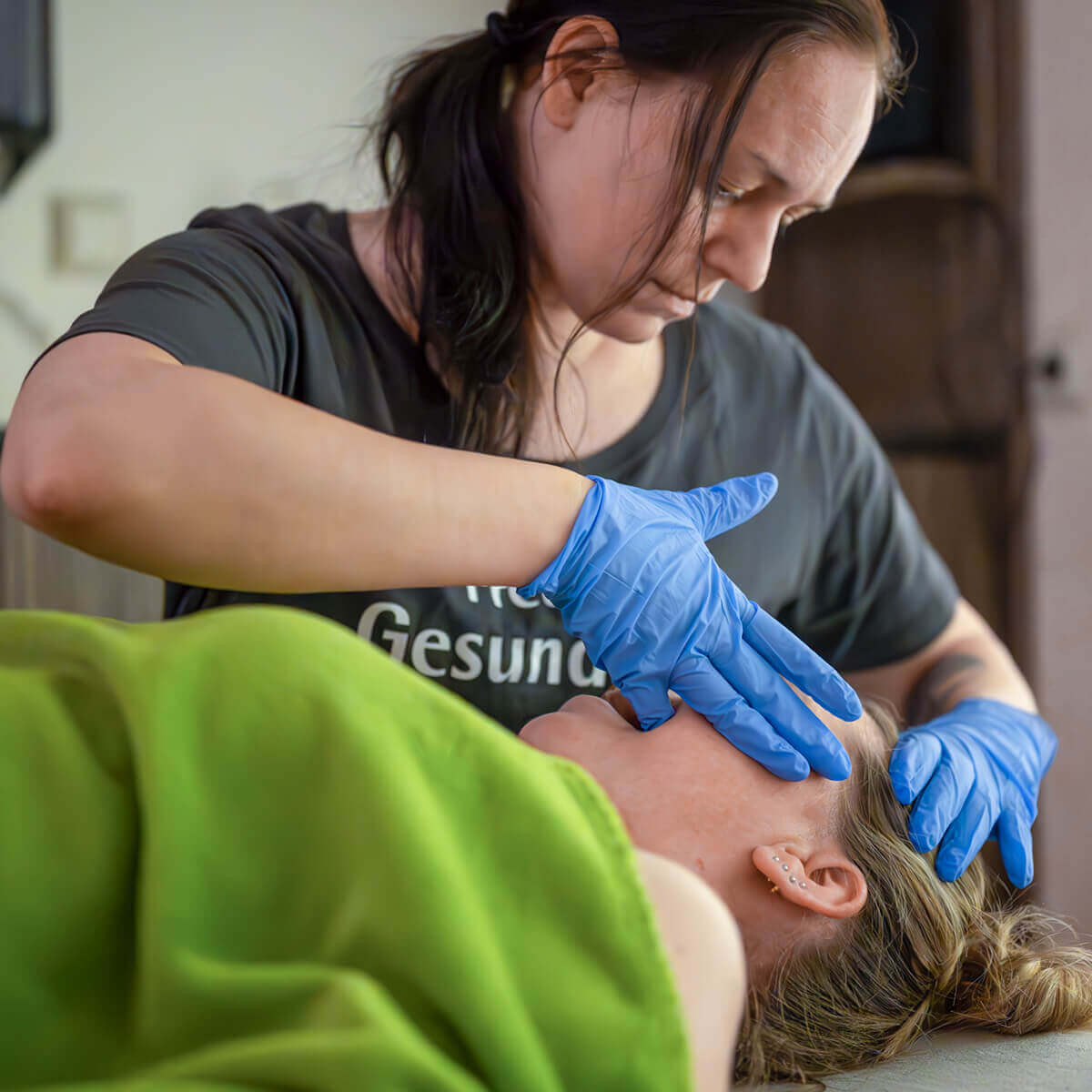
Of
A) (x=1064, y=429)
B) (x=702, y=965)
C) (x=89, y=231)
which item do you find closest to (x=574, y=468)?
(x=702, y=965)

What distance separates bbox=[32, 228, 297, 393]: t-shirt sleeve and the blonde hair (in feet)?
2.10

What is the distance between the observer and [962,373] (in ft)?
7.73

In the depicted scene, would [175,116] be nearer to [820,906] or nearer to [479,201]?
[479,201]

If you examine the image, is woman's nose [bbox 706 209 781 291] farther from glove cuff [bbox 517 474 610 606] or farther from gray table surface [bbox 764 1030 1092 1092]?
gray table surface [bbox 764 1030 1092 1092]

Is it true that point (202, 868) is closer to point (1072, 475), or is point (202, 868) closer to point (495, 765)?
point (495, 765)

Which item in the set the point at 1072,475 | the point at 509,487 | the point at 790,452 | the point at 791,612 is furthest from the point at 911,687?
the point at 1072,475

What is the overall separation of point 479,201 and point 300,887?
2.67 feet

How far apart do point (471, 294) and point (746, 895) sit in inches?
25.4

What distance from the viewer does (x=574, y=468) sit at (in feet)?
4.09

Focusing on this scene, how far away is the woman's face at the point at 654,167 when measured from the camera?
3.33ft

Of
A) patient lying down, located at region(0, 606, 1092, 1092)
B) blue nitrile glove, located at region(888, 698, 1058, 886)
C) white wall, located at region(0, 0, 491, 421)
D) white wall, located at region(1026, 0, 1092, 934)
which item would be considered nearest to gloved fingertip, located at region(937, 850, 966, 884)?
blue nitrile glove, located at region(888, 698, 1058, 886)

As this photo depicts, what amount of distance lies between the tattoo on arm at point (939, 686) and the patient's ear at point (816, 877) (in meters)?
0.54

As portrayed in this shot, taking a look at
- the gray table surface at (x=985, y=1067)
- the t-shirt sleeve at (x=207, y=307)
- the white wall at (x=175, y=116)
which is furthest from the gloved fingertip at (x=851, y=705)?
the white wall at (x=175, y=116)

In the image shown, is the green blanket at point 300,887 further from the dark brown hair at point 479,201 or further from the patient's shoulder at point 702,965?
the dark brown hair at point 479,201
